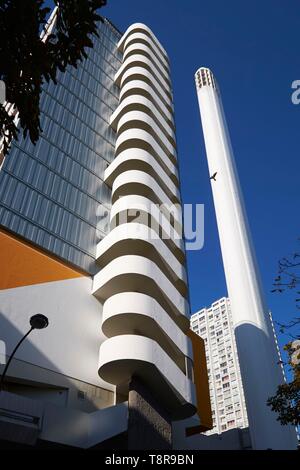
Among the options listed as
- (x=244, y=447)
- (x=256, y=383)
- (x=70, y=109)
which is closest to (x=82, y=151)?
(x=70, y=109)

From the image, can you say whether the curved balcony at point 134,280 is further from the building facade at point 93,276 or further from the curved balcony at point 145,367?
the curved balcony at point 145,367

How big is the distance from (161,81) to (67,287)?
105 ft

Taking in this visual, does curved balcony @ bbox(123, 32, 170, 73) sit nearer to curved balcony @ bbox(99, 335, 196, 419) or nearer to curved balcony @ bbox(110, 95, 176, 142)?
curved balcony @ bbox(110, 95, 176, 142)

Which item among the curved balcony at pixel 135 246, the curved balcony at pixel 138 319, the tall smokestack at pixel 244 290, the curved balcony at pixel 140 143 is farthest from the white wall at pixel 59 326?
the tall smokestack at pixel 244 290

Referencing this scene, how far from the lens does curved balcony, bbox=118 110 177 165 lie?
3934 cm

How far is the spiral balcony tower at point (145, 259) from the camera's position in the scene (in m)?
25.5

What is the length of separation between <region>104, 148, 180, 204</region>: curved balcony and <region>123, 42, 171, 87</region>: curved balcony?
19.2m

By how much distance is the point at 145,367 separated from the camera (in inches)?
963

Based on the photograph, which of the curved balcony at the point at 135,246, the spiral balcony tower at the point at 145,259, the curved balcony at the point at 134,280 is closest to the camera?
the spiral balcony tower at the point at 145,259

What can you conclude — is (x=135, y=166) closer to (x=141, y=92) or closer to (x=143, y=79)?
(x=141, y=92)

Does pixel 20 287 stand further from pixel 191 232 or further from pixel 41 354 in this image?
pixel 191 232

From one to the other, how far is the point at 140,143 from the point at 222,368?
254 feet

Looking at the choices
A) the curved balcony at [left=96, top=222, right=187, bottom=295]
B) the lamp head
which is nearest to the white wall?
the curved balcony at [left=96, top=222, right=187, bottom=295]

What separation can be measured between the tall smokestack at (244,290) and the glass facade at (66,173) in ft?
56.8
